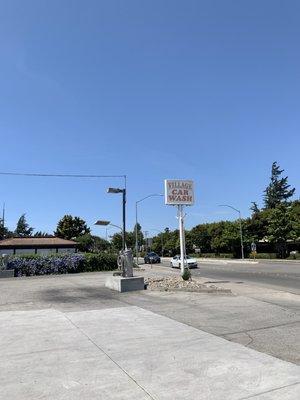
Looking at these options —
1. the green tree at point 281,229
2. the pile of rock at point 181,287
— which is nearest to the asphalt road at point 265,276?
the pile of rock at point 181,287

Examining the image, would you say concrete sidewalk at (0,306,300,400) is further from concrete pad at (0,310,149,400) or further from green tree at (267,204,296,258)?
green tree at (267,204,296,258)

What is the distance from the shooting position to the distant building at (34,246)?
58.3 meters

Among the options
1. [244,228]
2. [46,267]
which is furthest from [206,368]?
[244,228]

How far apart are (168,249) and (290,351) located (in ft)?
339

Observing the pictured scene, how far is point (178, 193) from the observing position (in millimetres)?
22703

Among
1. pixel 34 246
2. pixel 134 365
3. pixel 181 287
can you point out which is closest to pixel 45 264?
pixel 181 287

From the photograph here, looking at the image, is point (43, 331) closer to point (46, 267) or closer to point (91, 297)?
point (91, 297)

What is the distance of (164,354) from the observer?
7449mm

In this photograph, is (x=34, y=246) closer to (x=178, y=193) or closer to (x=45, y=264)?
(x=45, y=264)

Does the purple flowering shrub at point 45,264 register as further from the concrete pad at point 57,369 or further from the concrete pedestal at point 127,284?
the concrete pad at point 57,369

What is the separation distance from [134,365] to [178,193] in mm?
16141

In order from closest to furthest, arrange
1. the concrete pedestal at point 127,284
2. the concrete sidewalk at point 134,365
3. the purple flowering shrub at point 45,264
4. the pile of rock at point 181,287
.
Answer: the concrete sidewalk at point 134,365 → the pile of rock at point 181,287 → the concrete pedestal at point 127,284 → the purple flowering shrub at point 45,264

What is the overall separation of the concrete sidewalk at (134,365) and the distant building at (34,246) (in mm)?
49083

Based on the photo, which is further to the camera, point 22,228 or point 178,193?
point 22,228
